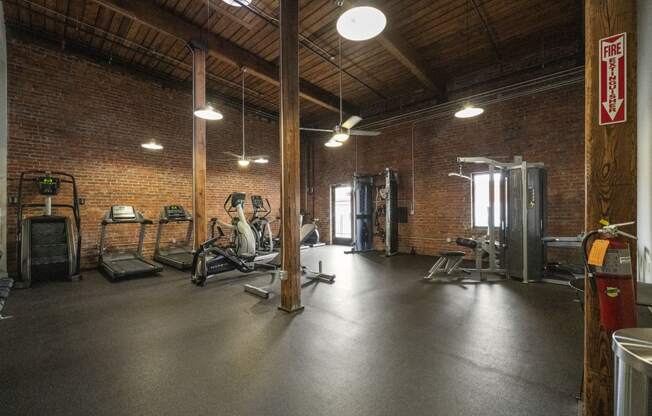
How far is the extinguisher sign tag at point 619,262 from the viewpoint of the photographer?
4.32 ft

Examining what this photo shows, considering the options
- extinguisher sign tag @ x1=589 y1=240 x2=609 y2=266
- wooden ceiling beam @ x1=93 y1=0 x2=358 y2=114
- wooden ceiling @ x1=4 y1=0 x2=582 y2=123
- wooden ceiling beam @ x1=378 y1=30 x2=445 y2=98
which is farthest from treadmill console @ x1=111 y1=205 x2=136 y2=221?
extinguisher sign tag @ x1=589 y1=240 x2=609 y2=266

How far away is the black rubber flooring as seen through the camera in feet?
5.91

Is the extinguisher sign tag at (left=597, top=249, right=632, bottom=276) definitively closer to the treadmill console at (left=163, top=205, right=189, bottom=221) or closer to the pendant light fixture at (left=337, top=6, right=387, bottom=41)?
the pendant light fixture at (left=337, top=6, right=387, bottom=41)

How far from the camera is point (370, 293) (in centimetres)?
417

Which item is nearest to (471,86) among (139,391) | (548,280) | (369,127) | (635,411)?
(369,127)

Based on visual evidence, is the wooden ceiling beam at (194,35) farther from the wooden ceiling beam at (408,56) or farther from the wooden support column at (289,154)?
the wooden support column at (289,154)

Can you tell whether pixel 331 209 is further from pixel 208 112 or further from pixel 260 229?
pixel 208 112

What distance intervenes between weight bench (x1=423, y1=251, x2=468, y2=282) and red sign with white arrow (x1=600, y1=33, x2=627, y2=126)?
382 centimetres

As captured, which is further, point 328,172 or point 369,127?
point 328,172

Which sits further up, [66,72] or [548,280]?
[66,72]

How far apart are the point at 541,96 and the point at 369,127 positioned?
4.23m

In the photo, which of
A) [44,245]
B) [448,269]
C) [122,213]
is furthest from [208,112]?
[448,269]

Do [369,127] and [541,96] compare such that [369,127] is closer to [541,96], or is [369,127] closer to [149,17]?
[541,96]

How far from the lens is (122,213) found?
19.0ft
